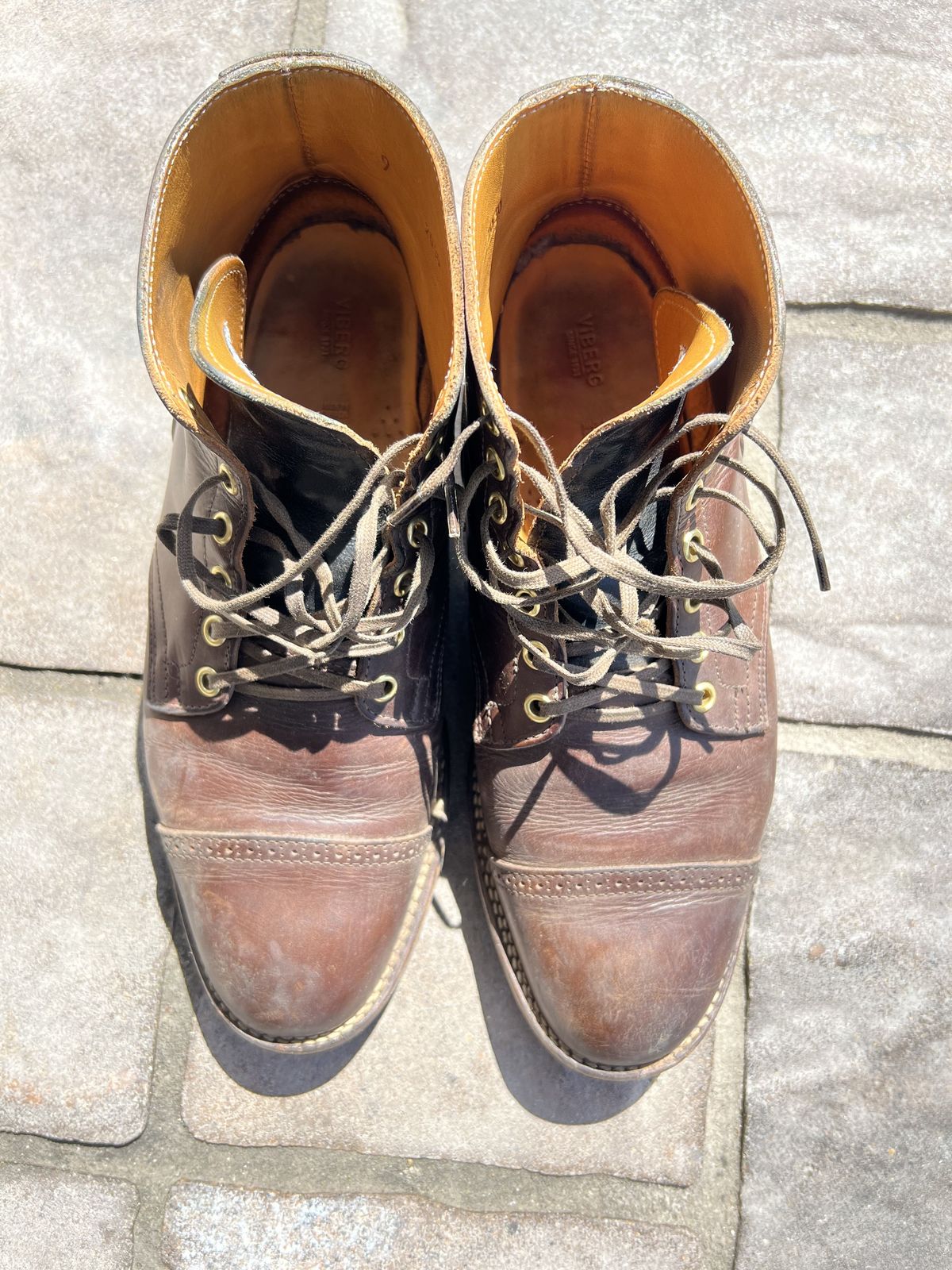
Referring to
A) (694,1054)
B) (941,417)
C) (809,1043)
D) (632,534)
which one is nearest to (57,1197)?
(694,1054)

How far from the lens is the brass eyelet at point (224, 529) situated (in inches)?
33.9

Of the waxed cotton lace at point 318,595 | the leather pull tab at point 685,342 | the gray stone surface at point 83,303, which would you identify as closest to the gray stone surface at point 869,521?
the leather pull tab at point 685,342

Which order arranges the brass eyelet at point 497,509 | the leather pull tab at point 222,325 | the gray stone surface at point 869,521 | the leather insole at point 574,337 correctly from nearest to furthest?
the leather pull tab at point 222,325 → the brass eyelet at point 497,509 → the leather insole at point 574,337 → the gray stone surface at point 869,521

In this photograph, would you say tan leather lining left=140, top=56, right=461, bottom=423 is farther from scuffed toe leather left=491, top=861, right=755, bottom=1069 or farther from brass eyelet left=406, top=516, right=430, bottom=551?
scuffed toe leather left=491, top=861, right=755, bottom=1069

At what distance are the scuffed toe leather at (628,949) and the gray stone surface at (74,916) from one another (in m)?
0.48

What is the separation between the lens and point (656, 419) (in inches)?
31.0

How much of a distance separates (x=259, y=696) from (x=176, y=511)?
231mm

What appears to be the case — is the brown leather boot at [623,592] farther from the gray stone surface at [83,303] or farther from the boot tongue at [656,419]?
the gray stone surface at [83,303]

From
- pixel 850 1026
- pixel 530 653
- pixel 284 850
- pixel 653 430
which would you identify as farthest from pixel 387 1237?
pixel 653 430

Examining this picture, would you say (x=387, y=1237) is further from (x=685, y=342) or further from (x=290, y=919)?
(x=685, y=342)

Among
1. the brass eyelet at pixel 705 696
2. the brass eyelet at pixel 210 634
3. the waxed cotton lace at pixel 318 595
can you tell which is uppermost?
the waxed cotton lace at pixel 318 595

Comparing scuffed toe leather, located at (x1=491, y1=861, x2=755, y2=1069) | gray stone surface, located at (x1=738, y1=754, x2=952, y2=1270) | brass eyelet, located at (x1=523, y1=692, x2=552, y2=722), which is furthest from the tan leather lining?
gray stone surface, located at (x1=738, y1=754, x2=952, y2=1270)

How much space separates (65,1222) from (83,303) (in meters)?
1.13

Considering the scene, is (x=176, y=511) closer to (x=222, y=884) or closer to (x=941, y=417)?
(x=222, y=884)
